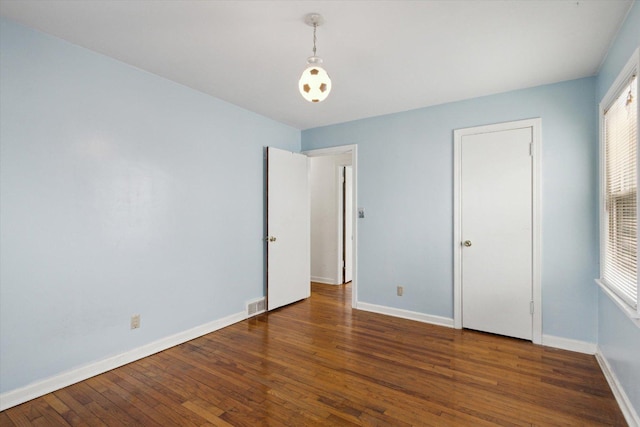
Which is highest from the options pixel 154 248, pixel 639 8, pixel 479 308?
pixel 639 8

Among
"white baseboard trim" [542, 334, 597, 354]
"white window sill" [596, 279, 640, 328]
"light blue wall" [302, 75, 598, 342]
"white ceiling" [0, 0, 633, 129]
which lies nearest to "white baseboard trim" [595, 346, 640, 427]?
"white baseboard trim" [542, 334, 597, 354]

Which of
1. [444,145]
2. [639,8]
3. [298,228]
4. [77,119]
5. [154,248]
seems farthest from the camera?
[298,228]

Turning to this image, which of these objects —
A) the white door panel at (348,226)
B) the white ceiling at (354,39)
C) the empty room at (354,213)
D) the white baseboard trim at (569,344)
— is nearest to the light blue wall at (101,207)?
the empty room at (354,213)

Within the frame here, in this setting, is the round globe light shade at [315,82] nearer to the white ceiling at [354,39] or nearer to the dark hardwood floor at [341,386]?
the white ceiling at [354,39]

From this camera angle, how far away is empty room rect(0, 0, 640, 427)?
6.68 ft

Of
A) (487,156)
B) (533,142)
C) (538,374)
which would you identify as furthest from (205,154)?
(538,374)

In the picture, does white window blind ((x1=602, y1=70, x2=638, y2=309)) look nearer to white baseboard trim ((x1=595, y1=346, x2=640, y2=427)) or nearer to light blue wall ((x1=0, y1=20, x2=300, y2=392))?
white baseboard trim ((x1=595, y1=346, x2=640, y2=427))

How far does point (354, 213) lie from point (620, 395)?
2910 millimetres

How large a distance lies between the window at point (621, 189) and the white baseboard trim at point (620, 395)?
1.98 ft

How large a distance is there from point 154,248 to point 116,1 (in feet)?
6.30

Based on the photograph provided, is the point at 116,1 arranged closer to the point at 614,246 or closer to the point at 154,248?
the point at 154,248

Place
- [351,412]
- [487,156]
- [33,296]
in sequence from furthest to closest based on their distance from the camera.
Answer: [487,156] < [33,296] < [351,412]

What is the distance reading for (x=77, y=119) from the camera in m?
2.39

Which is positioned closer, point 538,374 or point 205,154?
point 538,374
